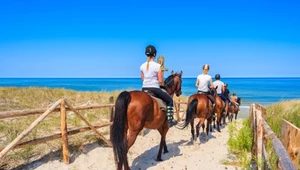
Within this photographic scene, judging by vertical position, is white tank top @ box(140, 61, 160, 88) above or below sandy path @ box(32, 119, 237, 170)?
above

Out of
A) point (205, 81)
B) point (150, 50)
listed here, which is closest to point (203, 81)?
point (205, 81)

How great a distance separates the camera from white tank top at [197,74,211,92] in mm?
8820

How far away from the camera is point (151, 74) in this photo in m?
5.99

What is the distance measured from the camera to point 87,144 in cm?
697

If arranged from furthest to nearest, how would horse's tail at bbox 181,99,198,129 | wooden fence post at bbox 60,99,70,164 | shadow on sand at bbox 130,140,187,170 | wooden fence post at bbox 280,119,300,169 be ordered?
1. horse's tail at bbox 181,99,198,129
2. shadow on sand at bbox 130,140,187,170
3. wooden fence post at bbox 60,99,70,164
4. wooden fence post at bbox 280,119,300,169

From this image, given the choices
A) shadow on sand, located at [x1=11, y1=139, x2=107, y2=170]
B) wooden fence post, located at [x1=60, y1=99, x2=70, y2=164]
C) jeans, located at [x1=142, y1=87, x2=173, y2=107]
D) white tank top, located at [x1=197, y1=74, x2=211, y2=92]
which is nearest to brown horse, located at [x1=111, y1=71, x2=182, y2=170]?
jeans, located at [x1=142, y1=87, x2=173, y2=107]

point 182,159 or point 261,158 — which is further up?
point 261,158

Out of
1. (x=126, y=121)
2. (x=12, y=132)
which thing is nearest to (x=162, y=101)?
(x=126, y=121)

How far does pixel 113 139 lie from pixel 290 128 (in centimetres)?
327

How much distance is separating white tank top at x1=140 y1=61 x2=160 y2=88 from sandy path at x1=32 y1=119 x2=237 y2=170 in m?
2.06

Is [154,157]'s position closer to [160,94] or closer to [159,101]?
[159,101]

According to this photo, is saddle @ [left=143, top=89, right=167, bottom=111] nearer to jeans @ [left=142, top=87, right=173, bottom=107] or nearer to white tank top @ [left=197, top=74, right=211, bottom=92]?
jeans @ [left=142, top=87, right=173, bottom=107]

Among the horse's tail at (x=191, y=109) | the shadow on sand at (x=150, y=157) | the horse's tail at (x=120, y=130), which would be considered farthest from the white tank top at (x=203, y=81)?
the horse's tail at (x=120, y=130)

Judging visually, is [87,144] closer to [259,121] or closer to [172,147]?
[172,147]
